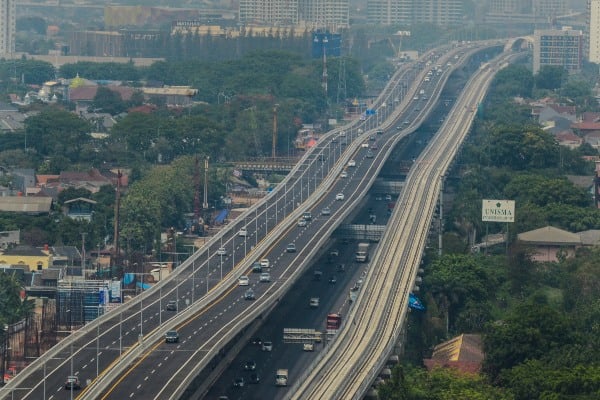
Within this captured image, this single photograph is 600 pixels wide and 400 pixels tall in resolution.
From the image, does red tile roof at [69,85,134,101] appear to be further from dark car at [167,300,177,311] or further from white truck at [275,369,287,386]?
white truck at [275,369,287,386]

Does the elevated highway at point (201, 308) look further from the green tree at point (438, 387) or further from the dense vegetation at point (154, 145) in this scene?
the green tree at point (438, 387)

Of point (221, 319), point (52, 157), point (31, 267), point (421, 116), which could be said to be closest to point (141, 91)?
point (421, 116)

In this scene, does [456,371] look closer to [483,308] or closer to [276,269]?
[483,308]

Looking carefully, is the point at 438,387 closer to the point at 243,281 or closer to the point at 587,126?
the point at 243,281

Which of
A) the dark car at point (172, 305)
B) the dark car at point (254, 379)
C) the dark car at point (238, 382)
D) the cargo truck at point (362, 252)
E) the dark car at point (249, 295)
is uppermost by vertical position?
the dark car at point (249, 295)

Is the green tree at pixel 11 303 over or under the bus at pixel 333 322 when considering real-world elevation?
over

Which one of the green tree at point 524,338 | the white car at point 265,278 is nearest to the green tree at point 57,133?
the white car at point 265,278
